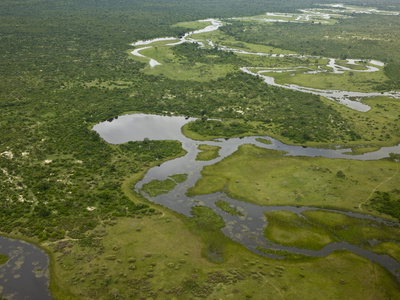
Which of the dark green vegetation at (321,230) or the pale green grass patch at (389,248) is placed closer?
the pale green grass patch at (389,248)

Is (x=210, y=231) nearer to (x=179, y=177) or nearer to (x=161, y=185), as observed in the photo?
(x=161, y=185)

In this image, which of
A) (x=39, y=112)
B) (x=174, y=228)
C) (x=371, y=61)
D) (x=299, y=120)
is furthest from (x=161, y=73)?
(x=371, y=61)

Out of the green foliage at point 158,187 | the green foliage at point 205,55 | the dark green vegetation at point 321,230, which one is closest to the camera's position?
the dark green vegetation at point 321,230

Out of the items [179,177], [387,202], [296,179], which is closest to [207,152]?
[179,177]

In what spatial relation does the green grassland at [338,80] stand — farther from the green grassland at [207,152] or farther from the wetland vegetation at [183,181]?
the green grassland at [207,152]

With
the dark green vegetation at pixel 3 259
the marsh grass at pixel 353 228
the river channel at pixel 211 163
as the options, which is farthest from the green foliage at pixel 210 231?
the dark green vegetation at pixel 3 259

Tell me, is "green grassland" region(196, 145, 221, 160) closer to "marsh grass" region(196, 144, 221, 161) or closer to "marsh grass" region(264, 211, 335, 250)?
"marsh grass" region(196, 144, 221, 161)

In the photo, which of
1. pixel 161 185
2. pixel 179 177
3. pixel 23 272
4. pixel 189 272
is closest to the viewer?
pixel 23 272

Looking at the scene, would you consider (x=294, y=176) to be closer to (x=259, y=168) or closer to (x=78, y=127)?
(x=259, y=168)
